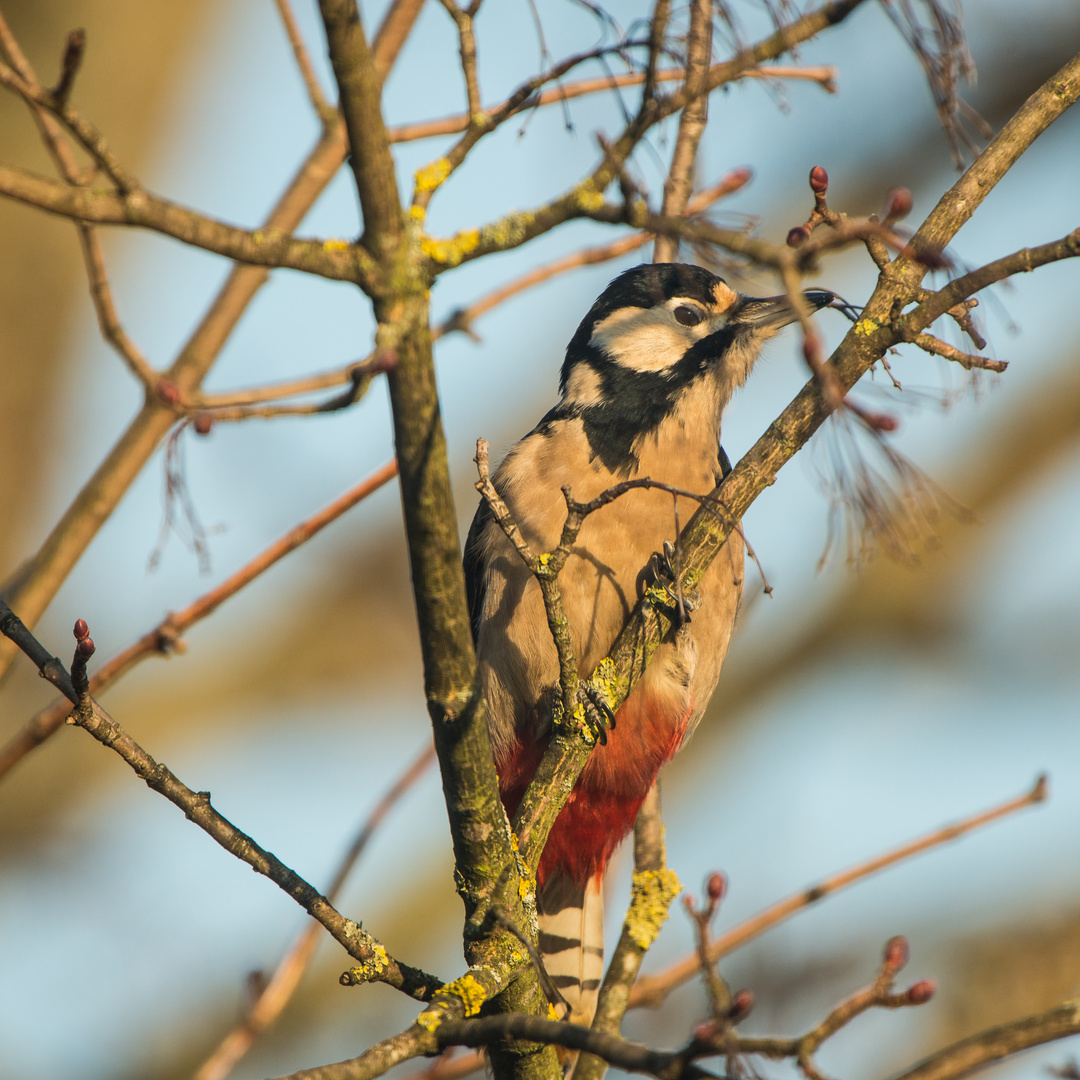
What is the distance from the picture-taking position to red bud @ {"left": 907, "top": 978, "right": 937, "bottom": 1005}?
224 cm

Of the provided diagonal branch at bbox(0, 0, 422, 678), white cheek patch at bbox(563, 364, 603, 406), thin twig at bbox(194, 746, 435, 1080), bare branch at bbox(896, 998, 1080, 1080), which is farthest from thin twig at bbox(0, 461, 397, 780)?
bare branch at bbox(896, 998, 1080, 1080)

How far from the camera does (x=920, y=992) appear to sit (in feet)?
7.51

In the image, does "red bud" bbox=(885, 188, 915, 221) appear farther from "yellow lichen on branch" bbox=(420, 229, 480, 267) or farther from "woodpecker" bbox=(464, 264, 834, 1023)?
"woodpecker" bbox=(464, 264, 834, 1023)

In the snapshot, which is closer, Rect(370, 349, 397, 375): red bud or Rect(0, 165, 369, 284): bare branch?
Rect(0, 165, 369, 284): bare branch

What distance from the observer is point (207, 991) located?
7.56 m

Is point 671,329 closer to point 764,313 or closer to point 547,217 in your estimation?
point 764,313

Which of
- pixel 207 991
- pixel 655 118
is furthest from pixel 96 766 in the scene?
pixel 655 118

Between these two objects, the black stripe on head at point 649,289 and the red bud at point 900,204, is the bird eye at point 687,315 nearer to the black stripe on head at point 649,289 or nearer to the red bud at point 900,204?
the black stripe on head at point 649,289

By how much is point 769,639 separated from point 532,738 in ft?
14.9

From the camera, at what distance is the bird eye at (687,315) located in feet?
14.8

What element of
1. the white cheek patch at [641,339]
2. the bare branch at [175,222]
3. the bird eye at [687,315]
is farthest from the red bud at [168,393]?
the bird eye at [687,315]

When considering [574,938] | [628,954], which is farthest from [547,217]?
[574,938]

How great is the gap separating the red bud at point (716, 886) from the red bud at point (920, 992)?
0.55 metres

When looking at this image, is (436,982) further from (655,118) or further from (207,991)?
(207,991)
